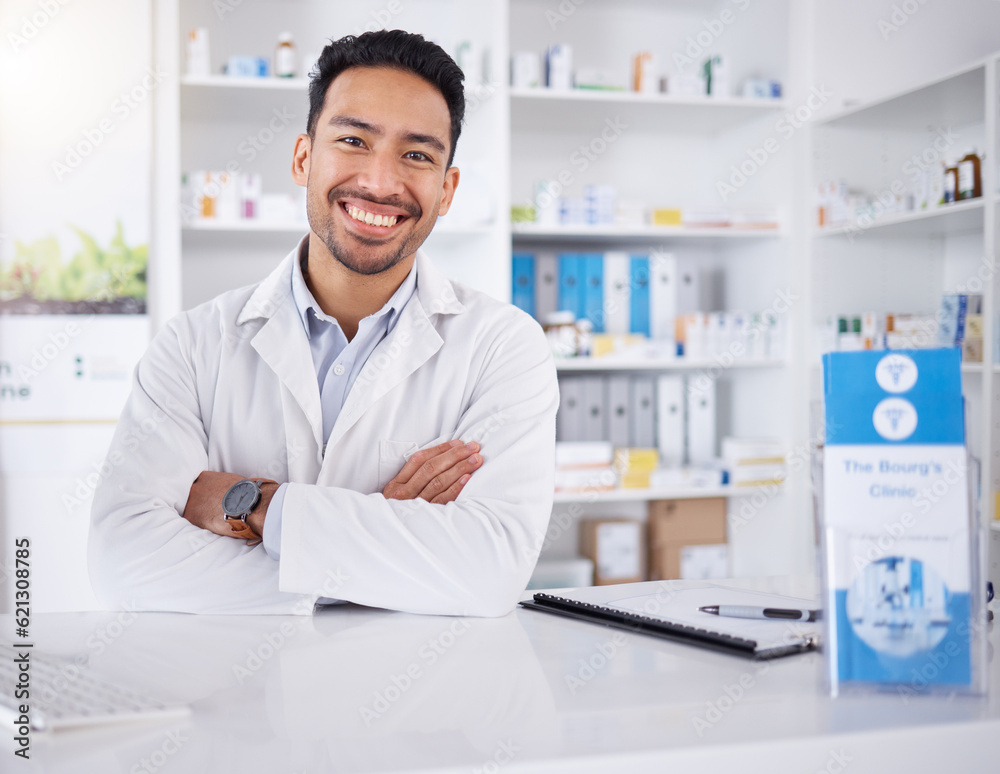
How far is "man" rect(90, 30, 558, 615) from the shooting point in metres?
1.29

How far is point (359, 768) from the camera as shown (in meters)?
0.70

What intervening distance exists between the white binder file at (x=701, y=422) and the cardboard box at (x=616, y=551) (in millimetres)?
348

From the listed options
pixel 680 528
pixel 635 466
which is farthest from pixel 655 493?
pixel 680 528

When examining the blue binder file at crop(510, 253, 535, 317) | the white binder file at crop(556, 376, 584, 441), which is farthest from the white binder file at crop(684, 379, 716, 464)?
the blue binder file at crop(510, 253, 535, 317)

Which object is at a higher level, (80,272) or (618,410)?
(80,272)

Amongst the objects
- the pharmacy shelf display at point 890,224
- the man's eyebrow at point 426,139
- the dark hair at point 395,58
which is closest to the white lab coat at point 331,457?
the man's eyebrow at point 426,139

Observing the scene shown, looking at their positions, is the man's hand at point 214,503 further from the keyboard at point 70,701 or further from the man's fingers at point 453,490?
the keyboard at point 70,701

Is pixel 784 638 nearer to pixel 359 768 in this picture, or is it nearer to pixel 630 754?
pixel 630 754

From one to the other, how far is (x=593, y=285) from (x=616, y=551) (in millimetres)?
965

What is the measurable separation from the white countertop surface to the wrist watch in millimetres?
332

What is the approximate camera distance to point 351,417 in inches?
62.2

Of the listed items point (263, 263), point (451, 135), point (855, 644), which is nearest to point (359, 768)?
point (855, 644)

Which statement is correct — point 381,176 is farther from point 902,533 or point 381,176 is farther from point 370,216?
point 902,533

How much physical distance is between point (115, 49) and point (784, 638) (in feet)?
8.66
